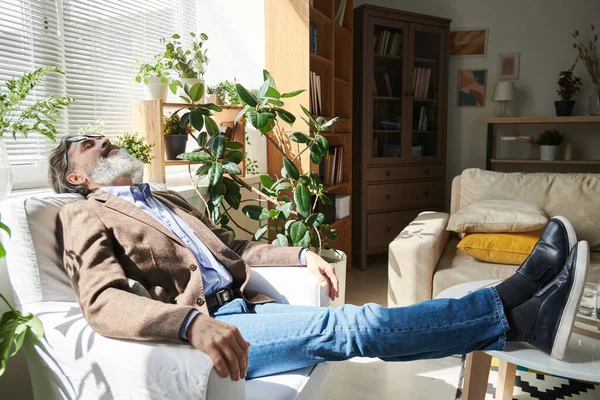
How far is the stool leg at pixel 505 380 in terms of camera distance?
173 cm

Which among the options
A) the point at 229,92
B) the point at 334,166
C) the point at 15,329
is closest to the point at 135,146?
the point at 229,92

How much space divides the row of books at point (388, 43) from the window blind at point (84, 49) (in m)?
1.58

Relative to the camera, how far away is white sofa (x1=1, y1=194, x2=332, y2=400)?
102cm

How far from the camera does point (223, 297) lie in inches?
61.4

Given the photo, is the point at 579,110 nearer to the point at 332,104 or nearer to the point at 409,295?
the point at 332,104

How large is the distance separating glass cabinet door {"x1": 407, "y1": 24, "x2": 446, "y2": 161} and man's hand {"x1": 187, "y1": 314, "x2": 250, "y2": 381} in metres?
3.16

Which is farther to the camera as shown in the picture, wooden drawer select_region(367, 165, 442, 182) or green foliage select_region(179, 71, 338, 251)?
wooden drawer select_region(367, 165, 442, 182)

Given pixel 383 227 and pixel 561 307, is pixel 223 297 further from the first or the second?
pixel 383 227

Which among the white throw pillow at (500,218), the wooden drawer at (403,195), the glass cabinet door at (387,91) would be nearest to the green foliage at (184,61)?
the white throw pillow at (500,218)

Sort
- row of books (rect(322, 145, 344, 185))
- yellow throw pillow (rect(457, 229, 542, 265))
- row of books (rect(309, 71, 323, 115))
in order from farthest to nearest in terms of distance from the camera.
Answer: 1. row of books (rect(322, 145, 344, 185))
2. row of books (rect(309, 71, 323, 115))
3. yellow throw pillow (rect(457, 229, 542, 265))

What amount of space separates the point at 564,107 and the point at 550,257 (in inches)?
118

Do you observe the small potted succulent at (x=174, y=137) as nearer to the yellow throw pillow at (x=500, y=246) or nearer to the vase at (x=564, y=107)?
the yellow throw pillow at (x=500, y=246)

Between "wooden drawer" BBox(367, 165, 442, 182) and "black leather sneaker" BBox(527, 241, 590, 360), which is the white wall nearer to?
"wooden drawer" BBox(367, 165, 442, 182)

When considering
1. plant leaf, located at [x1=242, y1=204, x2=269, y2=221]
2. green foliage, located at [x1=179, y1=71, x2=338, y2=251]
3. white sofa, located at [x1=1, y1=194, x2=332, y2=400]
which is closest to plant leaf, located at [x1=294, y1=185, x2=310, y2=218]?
green foliage, located at [x1=179, y1=71, x2=338, y2=251]
